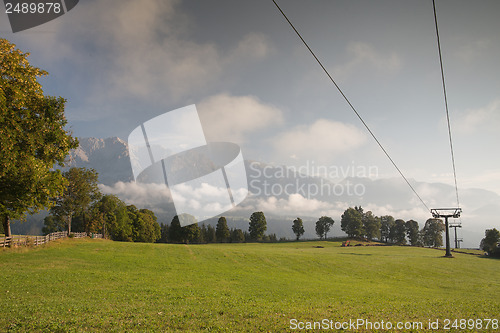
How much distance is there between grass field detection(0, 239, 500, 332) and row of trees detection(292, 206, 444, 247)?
91.9m

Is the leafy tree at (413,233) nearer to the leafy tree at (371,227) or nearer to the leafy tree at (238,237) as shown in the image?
the leafy tree at (371,227)

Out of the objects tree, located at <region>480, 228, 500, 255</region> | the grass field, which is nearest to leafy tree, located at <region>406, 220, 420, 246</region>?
tree, located at <region>480, 228, 500, 255</region>

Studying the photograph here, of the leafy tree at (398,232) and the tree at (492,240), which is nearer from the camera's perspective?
the tree at (492,240)

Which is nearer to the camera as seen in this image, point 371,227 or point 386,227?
point 371,227

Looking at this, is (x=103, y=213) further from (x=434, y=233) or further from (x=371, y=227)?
(x=434, y=233)

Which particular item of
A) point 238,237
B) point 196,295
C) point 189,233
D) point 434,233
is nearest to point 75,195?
point 196,295

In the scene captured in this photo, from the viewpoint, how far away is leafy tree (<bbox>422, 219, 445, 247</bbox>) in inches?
5133

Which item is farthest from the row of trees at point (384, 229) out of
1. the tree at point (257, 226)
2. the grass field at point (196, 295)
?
the grass field at point (196, 295)

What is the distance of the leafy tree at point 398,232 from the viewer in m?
141

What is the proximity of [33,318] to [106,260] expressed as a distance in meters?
26.0

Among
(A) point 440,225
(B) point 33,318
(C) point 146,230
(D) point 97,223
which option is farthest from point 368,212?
(B) point 33,318

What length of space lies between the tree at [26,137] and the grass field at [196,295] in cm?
649

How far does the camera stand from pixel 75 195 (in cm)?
5269

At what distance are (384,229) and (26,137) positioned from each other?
166 meters
